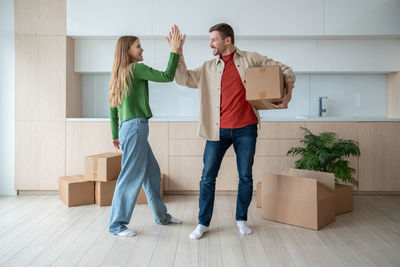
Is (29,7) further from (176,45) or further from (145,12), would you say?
(176,45)

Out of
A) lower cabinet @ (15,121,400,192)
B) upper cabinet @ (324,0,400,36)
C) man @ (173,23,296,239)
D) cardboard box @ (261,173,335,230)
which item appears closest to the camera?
man @ (173,23,296,239)

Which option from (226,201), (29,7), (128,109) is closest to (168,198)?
(226,201)

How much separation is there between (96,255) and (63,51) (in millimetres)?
2375

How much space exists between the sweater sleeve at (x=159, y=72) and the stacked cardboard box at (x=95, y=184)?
42.4 inches

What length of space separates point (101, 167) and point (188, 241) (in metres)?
1.23

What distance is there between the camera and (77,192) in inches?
118

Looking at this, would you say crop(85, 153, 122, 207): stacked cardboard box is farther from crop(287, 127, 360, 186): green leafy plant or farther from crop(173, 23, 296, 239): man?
crop(287, 127, 360, 186): green leafy plant

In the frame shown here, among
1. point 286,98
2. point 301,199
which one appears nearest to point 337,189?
point 301,199

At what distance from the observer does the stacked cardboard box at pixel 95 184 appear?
2.96 m

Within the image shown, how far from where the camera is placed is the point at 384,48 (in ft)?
12.2

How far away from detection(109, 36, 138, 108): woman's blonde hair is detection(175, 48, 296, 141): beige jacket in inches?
13.1

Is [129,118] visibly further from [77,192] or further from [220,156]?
[77,192]

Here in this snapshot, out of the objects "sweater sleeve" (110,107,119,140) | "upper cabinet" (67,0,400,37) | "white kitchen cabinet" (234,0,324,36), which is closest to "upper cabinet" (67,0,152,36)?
"upper cabinet" (67,0,400,37)

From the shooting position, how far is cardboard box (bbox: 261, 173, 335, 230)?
2342 millimetres
